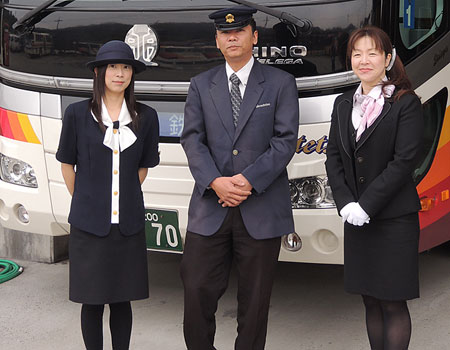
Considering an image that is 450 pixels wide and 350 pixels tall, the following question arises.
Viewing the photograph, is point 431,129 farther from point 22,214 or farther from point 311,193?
point 22,214

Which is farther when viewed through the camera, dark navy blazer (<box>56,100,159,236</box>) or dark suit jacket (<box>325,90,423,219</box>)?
dark navy blazer (<box>56,100,159,236</box>)

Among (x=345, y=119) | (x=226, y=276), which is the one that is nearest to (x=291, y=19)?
(x=345, y=119)

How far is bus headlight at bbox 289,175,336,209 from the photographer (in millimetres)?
4438

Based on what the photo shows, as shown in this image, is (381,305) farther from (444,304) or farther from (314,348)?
(444,304)

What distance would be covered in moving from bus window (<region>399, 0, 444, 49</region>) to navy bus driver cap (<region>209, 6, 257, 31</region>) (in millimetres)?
935

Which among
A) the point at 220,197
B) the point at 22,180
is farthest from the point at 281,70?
the point at 22,180

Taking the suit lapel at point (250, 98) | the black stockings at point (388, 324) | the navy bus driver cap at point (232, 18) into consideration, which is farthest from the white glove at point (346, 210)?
the navy bus driver cap at point (232, 18)

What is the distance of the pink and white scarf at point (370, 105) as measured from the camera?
378 cm

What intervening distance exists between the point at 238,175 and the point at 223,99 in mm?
355

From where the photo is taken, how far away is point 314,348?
15.3 feet

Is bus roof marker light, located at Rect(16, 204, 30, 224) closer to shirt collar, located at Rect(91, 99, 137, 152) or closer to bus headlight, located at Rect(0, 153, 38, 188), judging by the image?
bus headlight, located at Rect(0, 153, 38, 188)

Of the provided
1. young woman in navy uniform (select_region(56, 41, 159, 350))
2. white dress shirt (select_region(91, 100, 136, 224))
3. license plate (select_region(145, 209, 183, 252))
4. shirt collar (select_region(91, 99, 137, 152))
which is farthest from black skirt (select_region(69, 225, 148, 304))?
license plate (select_region(145, 209, 183, 252))

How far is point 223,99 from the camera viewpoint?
13.0 ft

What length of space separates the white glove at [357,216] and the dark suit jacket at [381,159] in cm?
2
